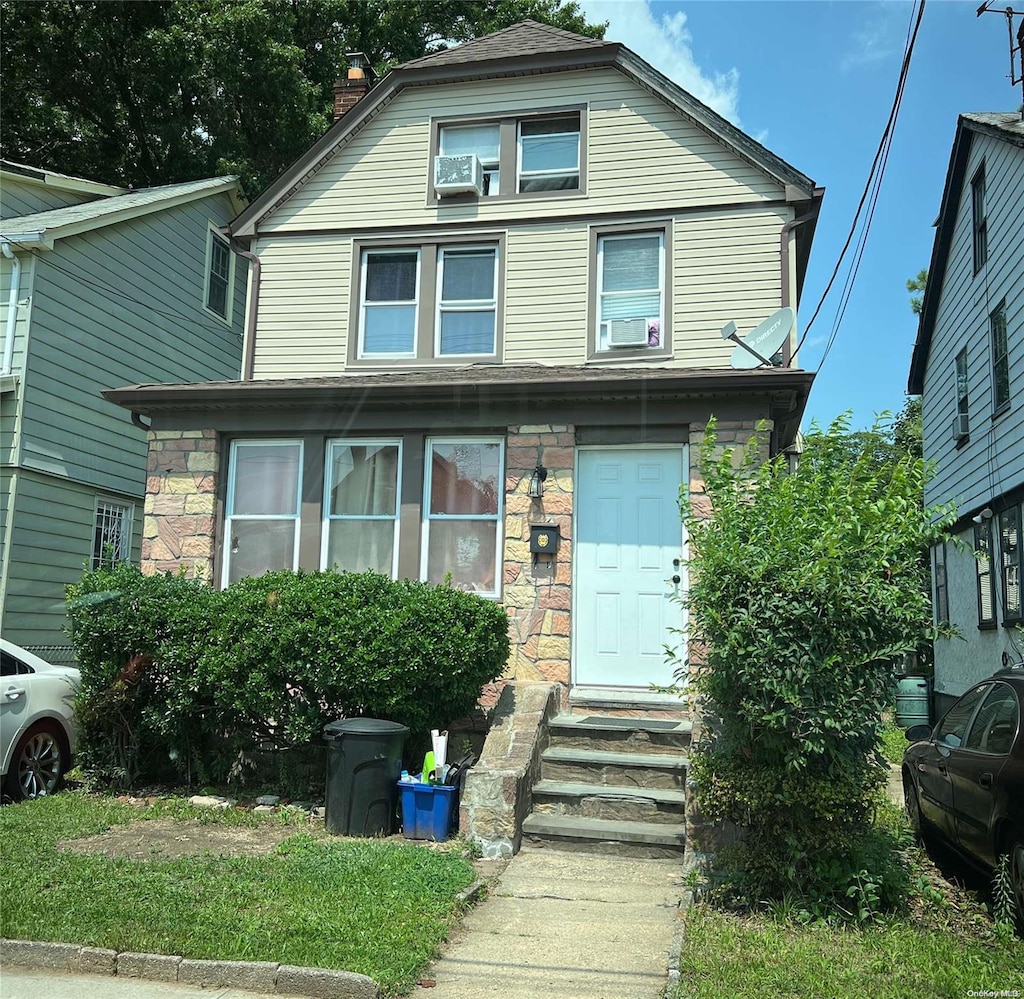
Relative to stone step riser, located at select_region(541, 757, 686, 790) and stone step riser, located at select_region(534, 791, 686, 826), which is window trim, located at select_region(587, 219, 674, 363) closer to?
stone step riser, located at select_region(541, 757, 686, 790)

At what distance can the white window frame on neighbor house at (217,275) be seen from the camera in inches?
696

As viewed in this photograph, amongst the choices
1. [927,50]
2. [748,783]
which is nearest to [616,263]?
[927,50]

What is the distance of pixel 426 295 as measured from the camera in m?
11.8

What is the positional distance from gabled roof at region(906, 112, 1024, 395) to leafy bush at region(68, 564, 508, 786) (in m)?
10.2

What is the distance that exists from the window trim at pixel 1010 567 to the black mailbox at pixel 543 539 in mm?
6120

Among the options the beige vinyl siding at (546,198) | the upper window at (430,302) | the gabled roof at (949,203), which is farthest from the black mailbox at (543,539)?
the gabled roof at (949,203)

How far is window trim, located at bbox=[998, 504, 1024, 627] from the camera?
11.9 m

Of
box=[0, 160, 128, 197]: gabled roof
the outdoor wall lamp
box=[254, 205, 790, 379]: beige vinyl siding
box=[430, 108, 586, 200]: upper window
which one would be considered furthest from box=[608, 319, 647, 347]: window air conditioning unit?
box=[0, 160, 128, 197]: gabled roof

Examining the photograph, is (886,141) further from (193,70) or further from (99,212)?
(193,70)

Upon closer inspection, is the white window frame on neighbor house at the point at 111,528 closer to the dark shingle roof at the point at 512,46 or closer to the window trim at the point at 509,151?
the window trim at the point at 509,151

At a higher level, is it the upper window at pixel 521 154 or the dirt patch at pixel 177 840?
the upper window at pixel 521 154

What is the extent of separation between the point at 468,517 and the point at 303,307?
403 centimetres

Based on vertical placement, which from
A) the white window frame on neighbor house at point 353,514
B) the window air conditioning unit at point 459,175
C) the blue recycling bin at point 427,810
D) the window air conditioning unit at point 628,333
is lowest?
the blue recycling bin at point 427,810

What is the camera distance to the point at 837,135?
9.36 metres
